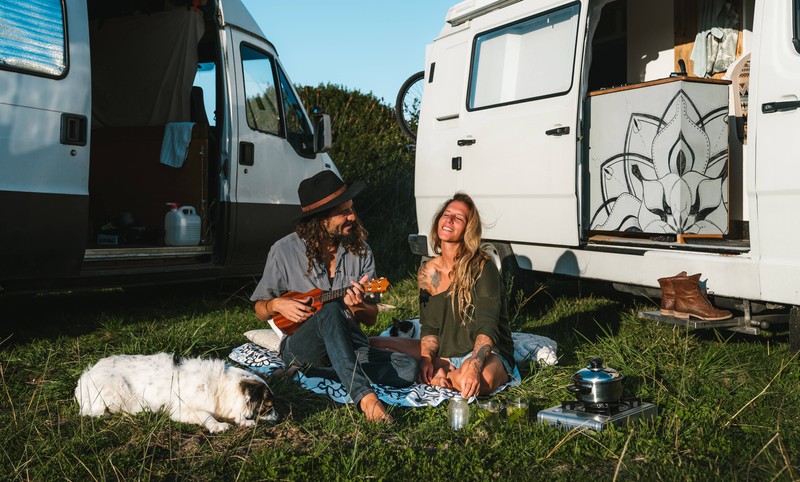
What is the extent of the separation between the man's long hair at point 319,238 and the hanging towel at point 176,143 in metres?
2.88

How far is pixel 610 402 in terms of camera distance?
349cm

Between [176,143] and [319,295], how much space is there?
3322 millimetres

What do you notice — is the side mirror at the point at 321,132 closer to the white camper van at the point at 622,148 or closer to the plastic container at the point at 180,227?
the white camper van at the point at 622,148

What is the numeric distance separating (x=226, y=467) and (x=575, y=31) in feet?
13.1

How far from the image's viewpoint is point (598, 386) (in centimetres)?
346

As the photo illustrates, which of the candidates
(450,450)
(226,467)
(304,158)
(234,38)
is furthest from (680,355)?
(234,38)

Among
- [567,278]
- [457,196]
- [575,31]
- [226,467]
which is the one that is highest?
[575,31]

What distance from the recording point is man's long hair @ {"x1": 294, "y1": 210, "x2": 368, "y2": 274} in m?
4.39

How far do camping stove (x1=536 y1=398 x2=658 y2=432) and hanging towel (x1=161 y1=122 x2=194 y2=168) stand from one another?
4522mm

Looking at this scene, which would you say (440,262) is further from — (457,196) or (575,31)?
(575,31)

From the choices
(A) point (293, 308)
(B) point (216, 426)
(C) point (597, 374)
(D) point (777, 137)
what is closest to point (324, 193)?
(A) point (293, 308)

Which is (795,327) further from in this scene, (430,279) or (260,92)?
(260,92)

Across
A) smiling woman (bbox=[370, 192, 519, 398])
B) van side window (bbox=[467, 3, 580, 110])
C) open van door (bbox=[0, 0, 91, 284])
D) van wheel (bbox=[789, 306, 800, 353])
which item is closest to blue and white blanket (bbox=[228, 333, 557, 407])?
smiling woman (bbox=[370, 192, 519, 398])

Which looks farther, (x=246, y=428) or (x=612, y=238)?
(x=612, y=238)
